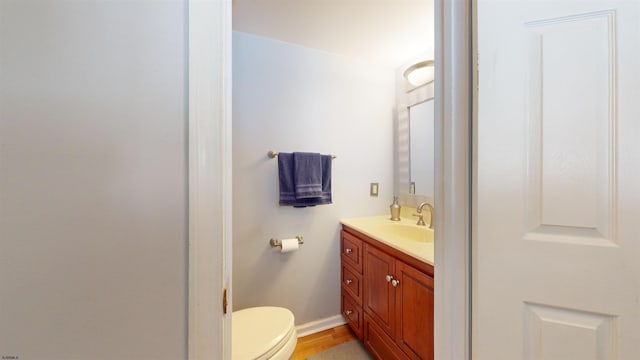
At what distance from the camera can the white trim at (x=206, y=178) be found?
1.40 feet

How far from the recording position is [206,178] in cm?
43

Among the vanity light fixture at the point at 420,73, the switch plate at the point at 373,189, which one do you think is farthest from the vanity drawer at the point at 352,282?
the vanity light fixture at the point at 420,73

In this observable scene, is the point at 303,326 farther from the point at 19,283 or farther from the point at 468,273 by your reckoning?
the point at 19,283

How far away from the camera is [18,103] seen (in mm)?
376

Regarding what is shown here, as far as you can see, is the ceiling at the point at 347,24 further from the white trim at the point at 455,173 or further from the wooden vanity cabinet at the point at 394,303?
the wooden vanity cabinet at the point at 394,303

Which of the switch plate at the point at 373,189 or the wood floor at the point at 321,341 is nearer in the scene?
the wood floor at the point at 321,341

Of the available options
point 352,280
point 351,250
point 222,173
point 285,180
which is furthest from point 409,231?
point 222,173

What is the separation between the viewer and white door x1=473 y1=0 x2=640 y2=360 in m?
0.46

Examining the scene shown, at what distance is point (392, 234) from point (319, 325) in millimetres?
946

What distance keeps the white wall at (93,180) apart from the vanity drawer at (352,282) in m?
1.30

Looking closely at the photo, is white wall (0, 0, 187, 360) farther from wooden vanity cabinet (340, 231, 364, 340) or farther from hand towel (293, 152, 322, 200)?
wooden vanity cabinet (340, 231, 364, 340)

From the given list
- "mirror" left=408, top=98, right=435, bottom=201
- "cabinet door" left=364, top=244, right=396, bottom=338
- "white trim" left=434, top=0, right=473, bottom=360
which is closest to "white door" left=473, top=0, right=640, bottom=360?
"white trim" left=434, top=0, right=473, bottom=360

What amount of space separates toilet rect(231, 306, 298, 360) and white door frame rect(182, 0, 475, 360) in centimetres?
52

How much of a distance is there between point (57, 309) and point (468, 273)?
959 mm
